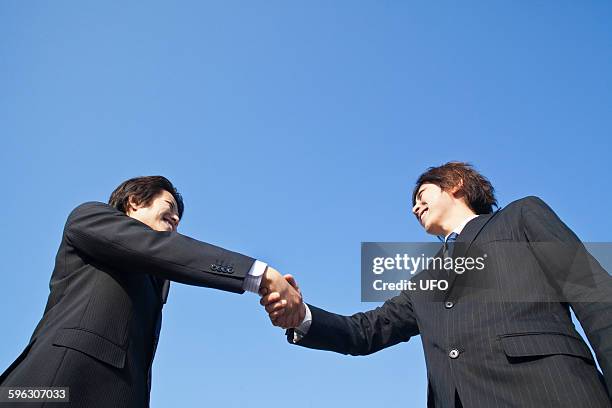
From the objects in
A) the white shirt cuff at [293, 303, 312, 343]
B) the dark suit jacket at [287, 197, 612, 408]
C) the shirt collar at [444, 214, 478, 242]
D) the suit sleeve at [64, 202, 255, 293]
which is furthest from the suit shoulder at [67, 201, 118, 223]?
the shirt collar at [444, 214, 478, 242]

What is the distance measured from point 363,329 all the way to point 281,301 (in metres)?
0.98

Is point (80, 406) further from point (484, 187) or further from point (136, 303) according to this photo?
point (484, 187)

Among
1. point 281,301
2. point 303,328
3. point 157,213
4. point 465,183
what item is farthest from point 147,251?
point 465,183

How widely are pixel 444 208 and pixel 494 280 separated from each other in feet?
4.93

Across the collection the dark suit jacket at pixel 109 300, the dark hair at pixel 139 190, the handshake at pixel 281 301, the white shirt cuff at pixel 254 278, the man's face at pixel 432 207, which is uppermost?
the man's face at pixel 432 207

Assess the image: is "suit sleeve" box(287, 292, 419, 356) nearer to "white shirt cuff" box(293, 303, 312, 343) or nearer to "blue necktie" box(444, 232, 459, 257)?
"white shirt cuff" box(293, 303, 312, 343)

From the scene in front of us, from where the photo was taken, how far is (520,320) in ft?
13.1

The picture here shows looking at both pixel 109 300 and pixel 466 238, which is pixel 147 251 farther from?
pixel 466 238

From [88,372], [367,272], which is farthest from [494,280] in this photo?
[88,372]

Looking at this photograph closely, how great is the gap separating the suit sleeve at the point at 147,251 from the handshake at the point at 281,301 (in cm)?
76

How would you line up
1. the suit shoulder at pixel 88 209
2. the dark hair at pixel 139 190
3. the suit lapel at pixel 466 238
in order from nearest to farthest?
the suit shoulder at pixel 88 209 < the suit lapel at pixel 466 238 < the dark hair at pixel 139 190

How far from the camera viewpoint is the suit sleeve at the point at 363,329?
18.4 feet

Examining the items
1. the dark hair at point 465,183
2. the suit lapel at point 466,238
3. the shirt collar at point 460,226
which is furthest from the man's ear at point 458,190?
the suit lapel at point 466,238

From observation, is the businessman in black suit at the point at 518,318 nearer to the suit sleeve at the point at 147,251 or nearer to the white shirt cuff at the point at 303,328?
the white shirt cuff at the point at 303,328
